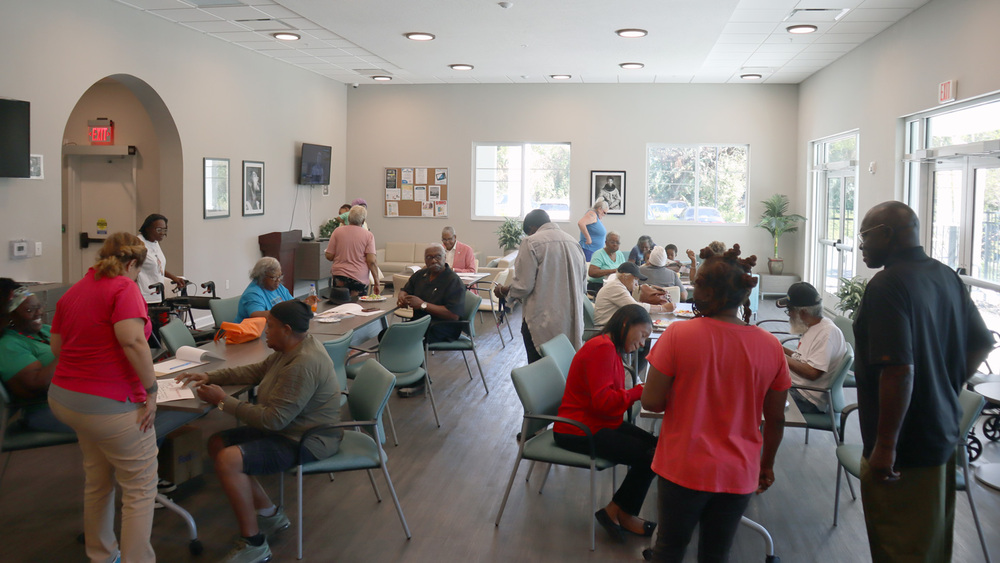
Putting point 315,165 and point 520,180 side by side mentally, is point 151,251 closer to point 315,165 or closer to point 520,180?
point 315,165

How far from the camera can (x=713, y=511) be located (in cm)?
248

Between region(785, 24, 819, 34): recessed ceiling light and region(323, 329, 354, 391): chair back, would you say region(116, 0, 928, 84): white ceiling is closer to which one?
region(785, 24, 819, 34): recessed ceiling light

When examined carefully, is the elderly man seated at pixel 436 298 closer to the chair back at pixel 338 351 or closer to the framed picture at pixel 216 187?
the chair back at pixel 338 351

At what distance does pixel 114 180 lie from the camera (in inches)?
372

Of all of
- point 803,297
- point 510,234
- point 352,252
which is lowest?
point 803,297

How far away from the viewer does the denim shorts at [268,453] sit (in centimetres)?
344

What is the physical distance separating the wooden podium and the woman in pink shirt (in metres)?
9.26

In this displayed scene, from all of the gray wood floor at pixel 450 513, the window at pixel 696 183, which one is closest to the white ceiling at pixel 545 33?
the window at pixel 696 183

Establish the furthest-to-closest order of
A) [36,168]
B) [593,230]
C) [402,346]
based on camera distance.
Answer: [593,230] < [36,168] < [402,346]

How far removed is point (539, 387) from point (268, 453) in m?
1.37

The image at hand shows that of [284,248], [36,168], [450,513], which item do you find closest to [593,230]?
[284,248]

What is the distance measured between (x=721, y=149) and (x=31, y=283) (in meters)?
10.9

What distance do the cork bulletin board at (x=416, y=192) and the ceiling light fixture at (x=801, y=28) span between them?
272 inches

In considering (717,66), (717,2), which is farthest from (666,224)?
(717,2)
